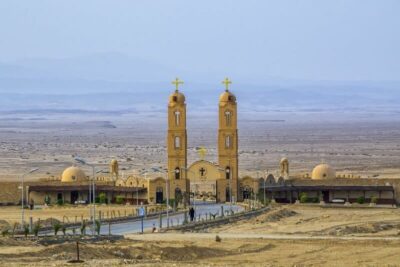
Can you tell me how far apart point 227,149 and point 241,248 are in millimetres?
23931

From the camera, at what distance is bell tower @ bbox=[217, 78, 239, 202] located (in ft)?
205

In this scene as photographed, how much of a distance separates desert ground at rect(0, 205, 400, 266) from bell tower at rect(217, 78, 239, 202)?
1260 centimetres

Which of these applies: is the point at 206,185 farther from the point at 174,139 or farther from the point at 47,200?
the point at 47,200

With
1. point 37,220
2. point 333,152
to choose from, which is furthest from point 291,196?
point 333,152

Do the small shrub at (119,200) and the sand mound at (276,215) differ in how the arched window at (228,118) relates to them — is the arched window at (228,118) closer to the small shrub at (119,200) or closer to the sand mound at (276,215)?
the small shrub at (119,200)

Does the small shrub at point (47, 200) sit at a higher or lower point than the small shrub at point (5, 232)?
higher

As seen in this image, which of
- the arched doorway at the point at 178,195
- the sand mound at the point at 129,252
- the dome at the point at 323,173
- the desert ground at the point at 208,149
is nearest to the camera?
the sand mound at the point at 129,252

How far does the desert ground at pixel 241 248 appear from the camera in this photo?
1404 inches

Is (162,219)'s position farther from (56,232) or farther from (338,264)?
(338,264)

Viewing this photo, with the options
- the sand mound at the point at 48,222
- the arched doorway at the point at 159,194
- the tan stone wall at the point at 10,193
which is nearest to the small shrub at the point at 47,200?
the tan stone wall at the point at 10,193

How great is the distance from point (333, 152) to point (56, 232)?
7482 cm

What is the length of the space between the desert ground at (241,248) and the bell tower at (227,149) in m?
12.6

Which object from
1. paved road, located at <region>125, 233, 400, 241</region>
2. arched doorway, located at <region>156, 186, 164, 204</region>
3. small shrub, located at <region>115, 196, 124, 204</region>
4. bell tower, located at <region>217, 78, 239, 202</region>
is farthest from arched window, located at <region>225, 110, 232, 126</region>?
paved road, located at <region>125, 233, 400, 241</region>

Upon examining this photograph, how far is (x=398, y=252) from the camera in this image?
38438 millimetres
